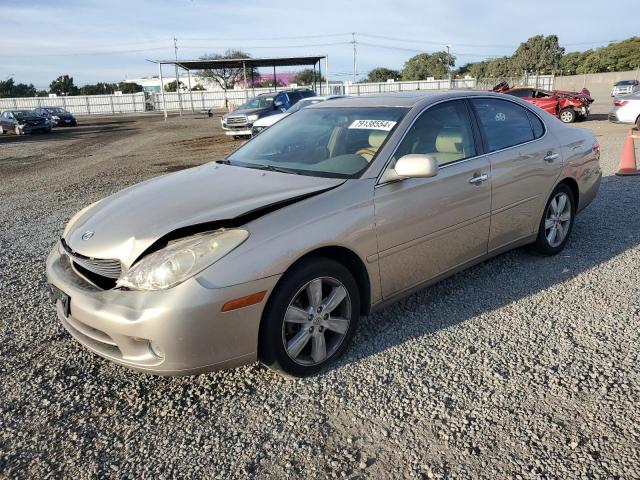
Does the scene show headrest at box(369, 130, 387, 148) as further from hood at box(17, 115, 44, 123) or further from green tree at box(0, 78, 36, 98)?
green tree at box(0, 78, 36, 98)

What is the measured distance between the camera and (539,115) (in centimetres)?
479

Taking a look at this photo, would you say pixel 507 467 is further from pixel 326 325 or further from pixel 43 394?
pixel 43 394

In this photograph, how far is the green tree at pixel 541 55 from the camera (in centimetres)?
6431

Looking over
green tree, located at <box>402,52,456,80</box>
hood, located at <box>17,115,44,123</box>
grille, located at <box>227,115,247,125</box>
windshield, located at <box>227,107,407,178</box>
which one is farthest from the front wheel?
green tree, located at <box>402,52,456,80</box>

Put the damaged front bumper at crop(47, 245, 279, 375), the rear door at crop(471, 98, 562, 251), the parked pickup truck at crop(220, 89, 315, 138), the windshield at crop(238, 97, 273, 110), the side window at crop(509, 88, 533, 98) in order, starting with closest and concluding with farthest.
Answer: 1. the damaged front bumper at crop(47, 245, 279, 375)
2. the rear door at crop(471, 98, 562, 251)
3. the parked pickup truck at crop(220, 89, 315, 138)
4. the side window at crop(509, 88, 533, 98)
5. the windshield at crop(238, 97, 273, 110)

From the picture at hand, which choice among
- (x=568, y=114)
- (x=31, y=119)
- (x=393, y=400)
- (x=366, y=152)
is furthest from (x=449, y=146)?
(x=31, y=119)

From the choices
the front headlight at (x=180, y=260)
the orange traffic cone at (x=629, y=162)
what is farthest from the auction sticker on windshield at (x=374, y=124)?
the orange traffic cone at (x=629, y=162)

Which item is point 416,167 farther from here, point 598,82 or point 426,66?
point 426,66

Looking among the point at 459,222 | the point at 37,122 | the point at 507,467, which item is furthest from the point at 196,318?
the point at 37,122

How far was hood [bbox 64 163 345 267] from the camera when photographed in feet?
9.30

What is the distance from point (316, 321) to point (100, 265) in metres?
1.26

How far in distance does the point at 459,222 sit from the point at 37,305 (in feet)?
11.1

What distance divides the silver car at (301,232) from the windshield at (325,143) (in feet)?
0.05

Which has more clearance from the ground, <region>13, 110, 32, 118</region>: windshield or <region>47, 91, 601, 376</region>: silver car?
<region>47, 91, 601, 376</region>: silver car
